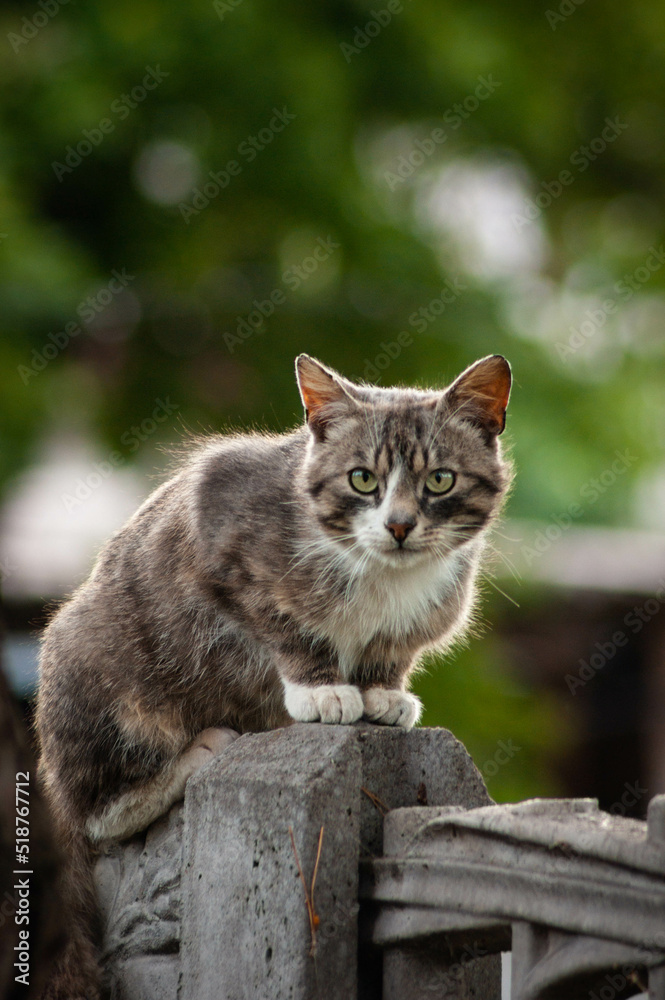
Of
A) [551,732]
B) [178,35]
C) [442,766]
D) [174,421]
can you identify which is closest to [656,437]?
[551,732]

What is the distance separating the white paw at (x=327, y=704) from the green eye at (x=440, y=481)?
601 millimetres

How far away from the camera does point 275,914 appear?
2.21 metres
